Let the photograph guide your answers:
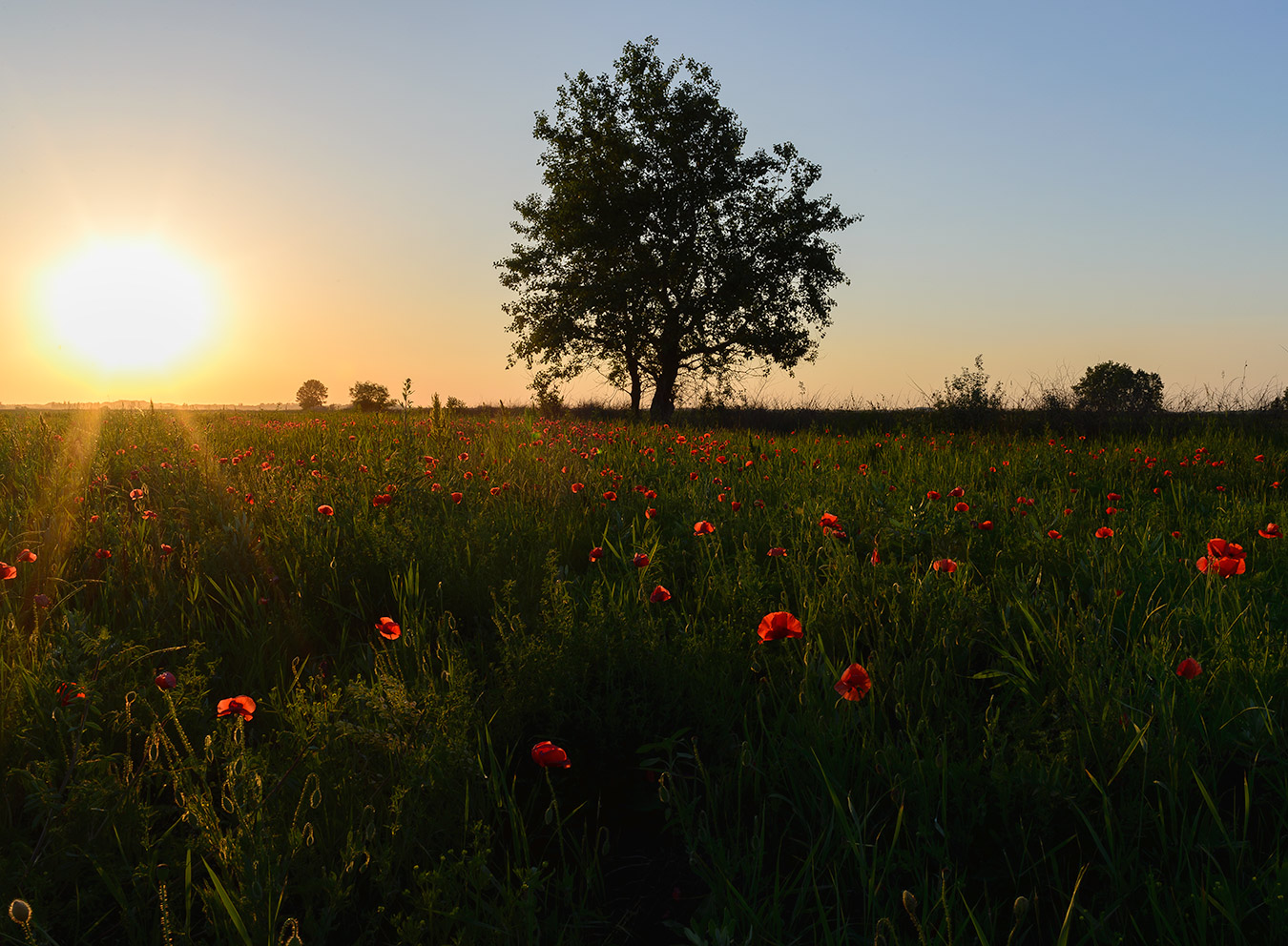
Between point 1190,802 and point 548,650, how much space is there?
1752 millimetres

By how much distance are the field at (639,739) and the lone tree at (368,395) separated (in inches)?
1351

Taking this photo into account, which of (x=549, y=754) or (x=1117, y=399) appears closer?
(x=549, y=754)

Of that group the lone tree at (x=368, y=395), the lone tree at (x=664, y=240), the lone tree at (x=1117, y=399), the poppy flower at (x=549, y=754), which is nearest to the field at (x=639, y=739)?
the poppy flower at (x=549, y=754)

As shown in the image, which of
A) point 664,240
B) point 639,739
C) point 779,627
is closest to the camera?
point 779,627

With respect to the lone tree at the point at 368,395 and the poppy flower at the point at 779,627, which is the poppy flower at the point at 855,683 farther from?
the lone tree at the point at 368,395

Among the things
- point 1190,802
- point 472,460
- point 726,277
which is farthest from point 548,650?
point 726,277

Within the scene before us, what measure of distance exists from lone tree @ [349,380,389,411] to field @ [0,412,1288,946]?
34.3 meters

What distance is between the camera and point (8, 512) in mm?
4172

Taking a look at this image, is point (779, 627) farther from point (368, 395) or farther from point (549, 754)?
point (368, 395)

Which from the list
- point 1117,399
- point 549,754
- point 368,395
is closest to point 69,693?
point 549,754

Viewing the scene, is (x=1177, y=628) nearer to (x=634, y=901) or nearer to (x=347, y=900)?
(x=634, y=901)

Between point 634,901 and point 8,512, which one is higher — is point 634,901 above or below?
below

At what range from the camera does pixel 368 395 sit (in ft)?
140

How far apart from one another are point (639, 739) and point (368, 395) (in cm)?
4426
